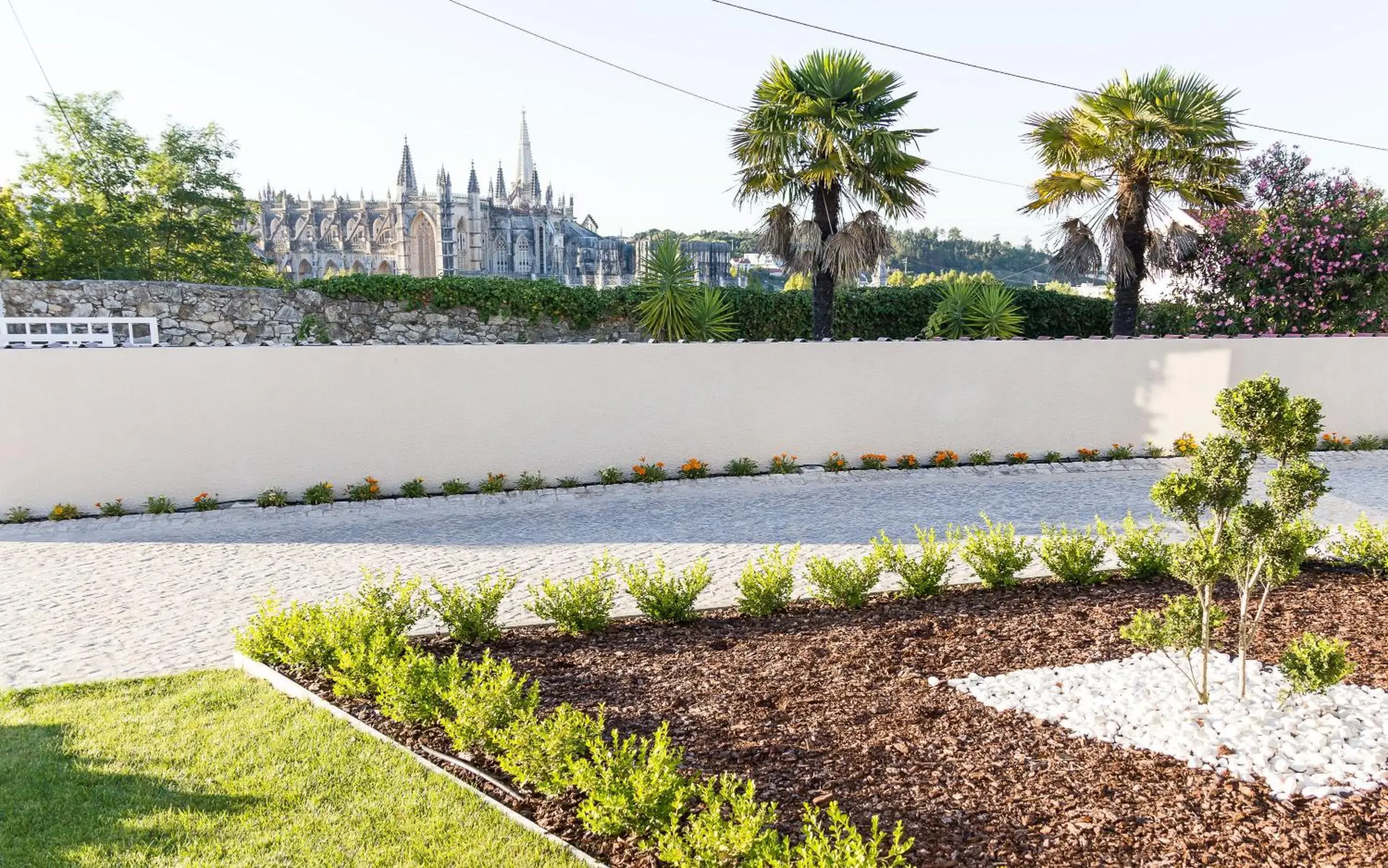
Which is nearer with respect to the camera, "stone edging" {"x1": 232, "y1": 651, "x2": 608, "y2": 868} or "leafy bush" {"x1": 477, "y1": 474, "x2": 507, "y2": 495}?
"stone edging" {"x1": 232, "y1": 651, "x2": 608, "y2": 868}

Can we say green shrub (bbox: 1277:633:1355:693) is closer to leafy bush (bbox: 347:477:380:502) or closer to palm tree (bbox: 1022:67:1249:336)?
leafy bush (bbox: 347:477:380:502)

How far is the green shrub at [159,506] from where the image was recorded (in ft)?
29.9

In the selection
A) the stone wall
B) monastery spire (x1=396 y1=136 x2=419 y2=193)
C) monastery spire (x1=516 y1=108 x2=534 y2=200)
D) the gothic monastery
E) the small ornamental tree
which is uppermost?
monastery spire (x1=516 y1=108 x2=534 y2=200)

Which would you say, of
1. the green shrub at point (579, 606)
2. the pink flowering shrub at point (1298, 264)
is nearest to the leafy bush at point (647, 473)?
the green shrub at point (579, 606)

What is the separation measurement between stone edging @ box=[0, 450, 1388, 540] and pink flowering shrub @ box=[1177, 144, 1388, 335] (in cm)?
493

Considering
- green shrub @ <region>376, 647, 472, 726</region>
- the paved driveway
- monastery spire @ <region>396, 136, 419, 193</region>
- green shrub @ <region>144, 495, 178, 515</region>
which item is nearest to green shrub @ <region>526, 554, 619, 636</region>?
the paved driveway

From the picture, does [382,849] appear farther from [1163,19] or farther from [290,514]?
[1163,19]

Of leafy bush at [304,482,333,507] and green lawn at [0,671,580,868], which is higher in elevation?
leafy bush at [304,482,333,507]

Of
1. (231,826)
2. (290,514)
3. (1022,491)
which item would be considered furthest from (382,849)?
(1022,491)

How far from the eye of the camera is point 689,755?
12.6ft

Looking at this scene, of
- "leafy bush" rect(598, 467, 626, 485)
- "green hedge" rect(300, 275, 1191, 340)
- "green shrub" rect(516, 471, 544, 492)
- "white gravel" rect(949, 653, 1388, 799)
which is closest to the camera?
"white gravel" rect(949, 653, 1388, 799)

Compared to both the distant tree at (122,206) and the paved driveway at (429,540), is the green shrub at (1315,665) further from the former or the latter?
the distant tree at (122,206)

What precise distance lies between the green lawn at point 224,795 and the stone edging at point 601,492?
186 inches

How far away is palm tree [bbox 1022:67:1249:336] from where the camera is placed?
1378cm
